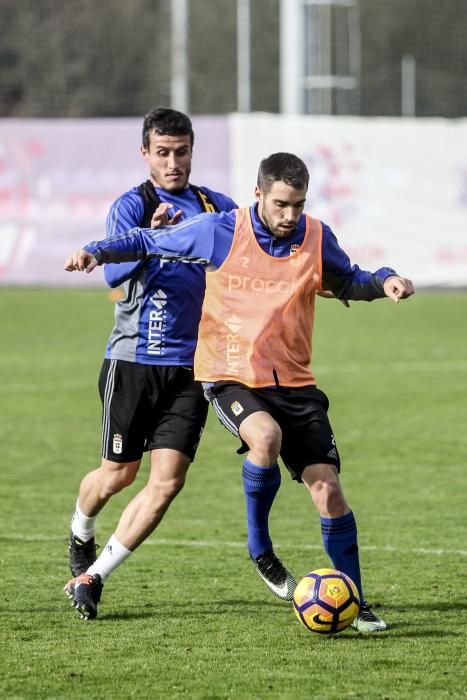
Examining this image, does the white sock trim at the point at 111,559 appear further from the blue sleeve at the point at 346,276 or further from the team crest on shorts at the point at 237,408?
the blue sleeve at the point at 346,276

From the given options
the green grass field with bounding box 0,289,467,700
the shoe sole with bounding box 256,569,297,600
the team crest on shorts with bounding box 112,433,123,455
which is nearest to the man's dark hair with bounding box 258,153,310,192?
the team crest on shorts with bounding box 112,433,123,455

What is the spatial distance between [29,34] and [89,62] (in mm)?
2256

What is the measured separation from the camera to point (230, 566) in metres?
7.44

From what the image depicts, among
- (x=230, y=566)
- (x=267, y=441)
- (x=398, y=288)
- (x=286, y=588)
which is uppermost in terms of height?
(x=398, y=288)

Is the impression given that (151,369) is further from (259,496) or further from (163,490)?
(259,496)

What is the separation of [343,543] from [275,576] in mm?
460

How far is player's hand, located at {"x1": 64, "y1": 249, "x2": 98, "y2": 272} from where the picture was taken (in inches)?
228

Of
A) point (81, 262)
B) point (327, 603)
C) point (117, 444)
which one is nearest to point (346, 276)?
point (81, 262)

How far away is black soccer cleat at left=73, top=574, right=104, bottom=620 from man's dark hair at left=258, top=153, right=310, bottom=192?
184 centimetres

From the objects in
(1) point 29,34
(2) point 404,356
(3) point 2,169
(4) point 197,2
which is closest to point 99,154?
(3) point 2,169

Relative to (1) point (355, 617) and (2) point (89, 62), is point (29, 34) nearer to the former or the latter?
(2) point (89, 62)

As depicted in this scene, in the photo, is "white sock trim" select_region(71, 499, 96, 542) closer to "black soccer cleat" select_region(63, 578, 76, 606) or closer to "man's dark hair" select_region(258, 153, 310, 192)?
"black soccer cleat" select_region(63, 578, 76, 606)

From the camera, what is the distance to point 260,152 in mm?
25688

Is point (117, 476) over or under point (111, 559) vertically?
over
